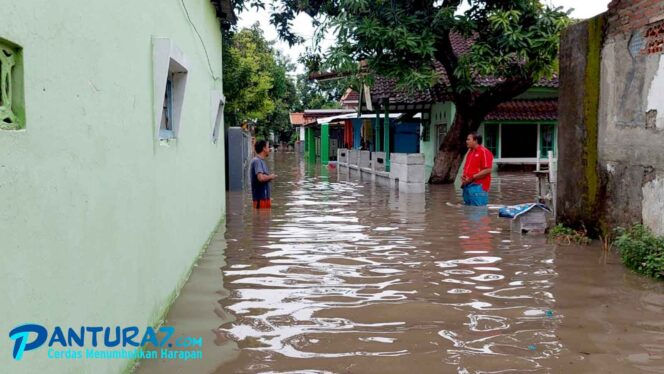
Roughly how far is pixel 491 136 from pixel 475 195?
12.8 m

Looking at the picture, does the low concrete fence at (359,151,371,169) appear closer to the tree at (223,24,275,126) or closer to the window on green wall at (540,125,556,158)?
the tree at (223,24,275,126)

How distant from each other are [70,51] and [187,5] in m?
4.17

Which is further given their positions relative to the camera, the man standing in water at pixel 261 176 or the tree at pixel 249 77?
the tree at pixel 249 77

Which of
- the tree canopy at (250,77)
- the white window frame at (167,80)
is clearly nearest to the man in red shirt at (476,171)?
the white window frame at (167,80)

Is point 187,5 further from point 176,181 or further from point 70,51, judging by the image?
point 70,51

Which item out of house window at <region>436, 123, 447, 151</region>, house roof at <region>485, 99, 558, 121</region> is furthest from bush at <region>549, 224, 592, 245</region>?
house roof at <region>485, 99, 558, 121</region>

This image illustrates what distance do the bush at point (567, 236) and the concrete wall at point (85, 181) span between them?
5371 millimetres

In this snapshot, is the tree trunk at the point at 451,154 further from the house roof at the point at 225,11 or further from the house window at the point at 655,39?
the house window at the point at 655,39

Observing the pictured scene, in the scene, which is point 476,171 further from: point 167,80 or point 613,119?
point 167,80

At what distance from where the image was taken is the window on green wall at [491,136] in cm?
2392

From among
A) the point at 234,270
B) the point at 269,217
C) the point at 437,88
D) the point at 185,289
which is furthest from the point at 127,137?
the point at 437,88

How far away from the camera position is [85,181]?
308 centimetres

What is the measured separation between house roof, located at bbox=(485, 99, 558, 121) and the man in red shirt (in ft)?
39.3

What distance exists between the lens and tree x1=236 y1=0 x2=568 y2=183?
14320mm
